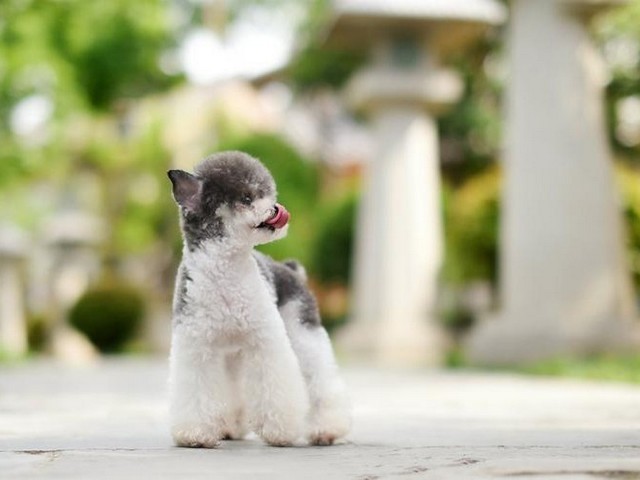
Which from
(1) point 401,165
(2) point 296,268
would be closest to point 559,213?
(1) point 401,165

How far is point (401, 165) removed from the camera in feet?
51.3

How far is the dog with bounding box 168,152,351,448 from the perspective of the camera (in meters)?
3.83

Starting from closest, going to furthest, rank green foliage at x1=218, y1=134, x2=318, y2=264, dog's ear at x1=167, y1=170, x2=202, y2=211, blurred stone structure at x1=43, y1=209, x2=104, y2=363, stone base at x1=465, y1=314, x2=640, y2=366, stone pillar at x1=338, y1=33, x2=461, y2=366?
dog's ear at x1=167, y1=170, x2=202, y2=211
stone base at x1=465, y1=314, x2=640, y2=366
stone pillar at x1=338, y1=33, x2=461, y2=366
blurred stone structure at x1=43, y1=209, x2=104, y2=363
green foliage at x1=218, y1=134, x2=318, y2=264

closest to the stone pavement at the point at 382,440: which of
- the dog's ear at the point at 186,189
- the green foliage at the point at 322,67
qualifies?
the dog's ear at the point at 186,189

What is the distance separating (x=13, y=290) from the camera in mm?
19438

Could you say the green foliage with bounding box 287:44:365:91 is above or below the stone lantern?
above

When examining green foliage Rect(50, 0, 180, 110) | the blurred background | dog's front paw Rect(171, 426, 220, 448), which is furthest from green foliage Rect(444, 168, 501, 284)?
dog's front paw Rect(171, 426, 220, 448)

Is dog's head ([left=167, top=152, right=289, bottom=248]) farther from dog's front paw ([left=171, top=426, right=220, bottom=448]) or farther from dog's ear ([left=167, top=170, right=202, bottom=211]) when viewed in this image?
dog's front paw ([left=171, top=426, right=220, bottom=448])

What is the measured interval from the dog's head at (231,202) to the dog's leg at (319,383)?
497 mm

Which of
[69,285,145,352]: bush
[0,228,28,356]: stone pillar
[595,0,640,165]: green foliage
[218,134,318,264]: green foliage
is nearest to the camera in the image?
[0,228,28,356]: stone pillar

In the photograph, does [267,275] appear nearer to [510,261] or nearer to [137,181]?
[510,261]

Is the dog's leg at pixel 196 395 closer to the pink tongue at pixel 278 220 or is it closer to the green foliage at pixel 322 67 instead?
the pink tongue at pixel 278 220

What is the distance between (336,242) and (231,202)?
59.0 ft

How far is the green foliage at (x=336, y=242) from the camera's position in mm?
21719
